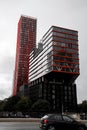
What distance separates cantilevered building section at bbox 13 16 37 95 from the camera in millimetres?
157125

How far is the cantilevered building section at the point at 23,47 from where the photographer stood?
157 metres

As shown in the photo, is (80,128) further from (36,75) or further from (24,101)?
(36,75)

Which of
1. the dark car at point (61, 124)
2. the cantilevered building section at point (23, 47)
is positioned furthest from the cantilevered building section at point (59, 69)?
the dark car at point (61, 124)

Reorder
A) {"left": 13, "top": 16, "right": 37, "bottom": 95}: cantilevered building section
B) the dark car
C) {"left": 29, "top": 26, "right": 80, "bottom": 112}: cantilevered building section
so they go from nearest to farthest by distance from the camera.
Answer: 1. the dark car
2. {"left": 29, "top": 26, "right": 80, "bottom": 112}: cantilevered building section
3. {"left": 13, "top": 16, "right": 37, "bottom": 95}: cantilevered building section

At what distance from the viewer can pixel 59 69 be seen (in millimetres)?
97625

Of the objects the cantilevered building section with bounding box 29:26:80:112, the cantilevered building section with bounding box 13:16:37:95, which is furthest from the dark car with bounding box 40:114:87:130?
the cantilevered building section with bounding box 13:16:37:95

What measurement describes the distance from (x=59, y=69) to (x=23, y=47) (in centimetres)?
7211

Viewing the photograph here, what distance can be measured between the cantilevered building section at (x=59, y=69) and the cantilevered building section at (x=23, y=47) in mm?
48019

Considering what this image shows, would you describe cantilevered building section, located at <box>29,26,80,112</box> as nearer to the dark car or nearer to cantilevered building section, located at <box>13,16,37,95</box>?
cantilevered building section, located at <box>13,16,37,95</box>

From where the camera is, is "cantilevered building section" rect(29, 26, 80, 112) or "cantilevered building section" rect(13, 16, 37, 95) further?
"cantilevered building section" rect(13, 16, 37, 95)

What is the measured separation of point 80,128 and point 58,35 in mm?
91913

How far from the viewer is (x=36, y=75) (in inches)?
4683

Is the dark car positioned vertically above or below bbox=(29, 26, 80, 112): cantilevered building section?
below

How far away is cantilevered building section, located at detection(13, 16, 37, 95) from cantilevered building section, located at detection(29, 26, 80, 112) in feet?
158
